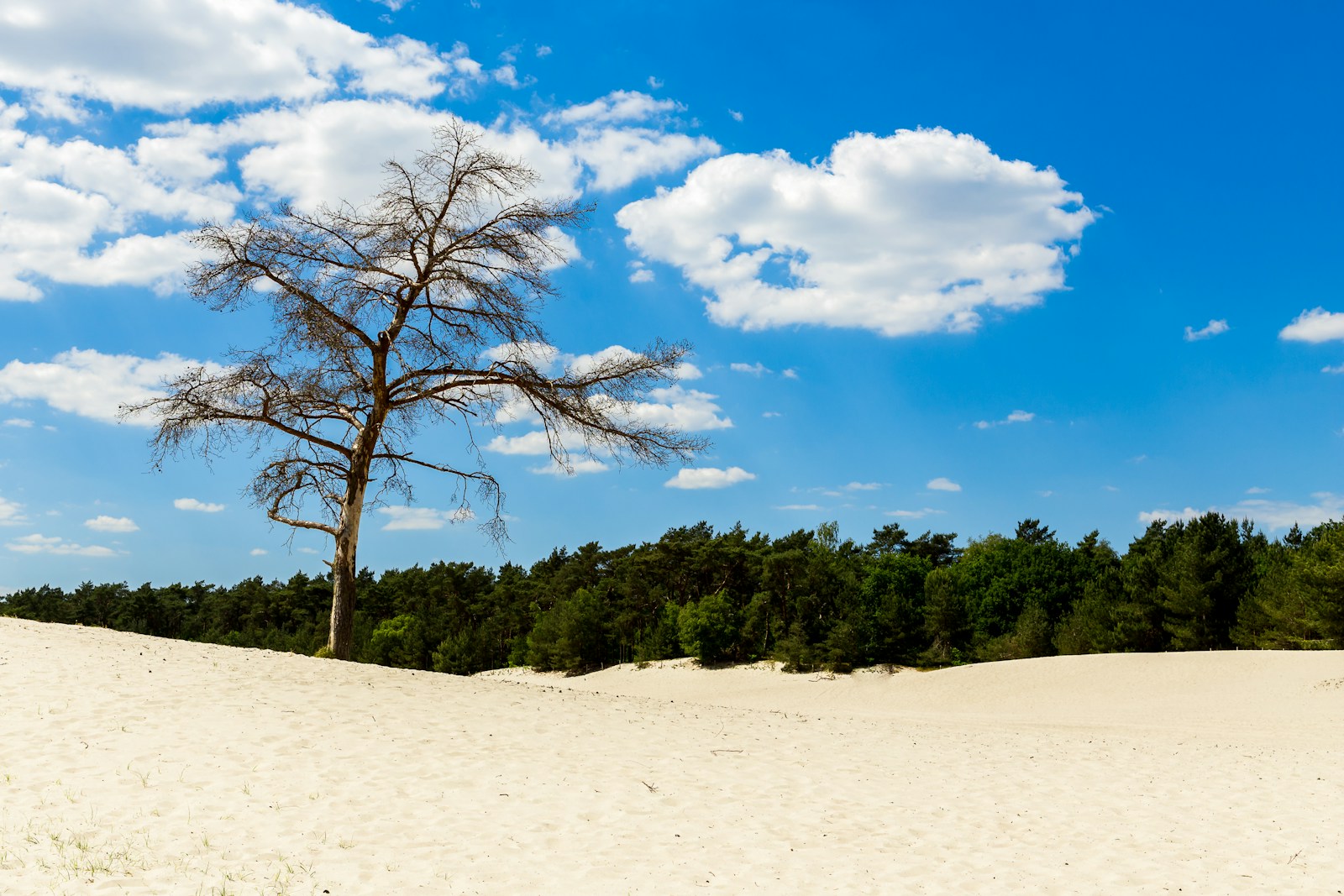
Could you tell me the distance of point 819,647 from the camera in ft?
146

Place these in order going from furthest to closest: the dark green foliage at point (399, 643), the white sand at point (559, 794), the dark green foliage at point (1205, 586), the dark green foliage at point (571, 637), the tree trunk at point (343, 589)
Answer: the dark green foliage at point (399, 643) < the dark green foliage at point (571, 637) < the dark green foliage at point (1205, 586) < the tree trunk at point (343, 589) < the white sand at point (559, 794)

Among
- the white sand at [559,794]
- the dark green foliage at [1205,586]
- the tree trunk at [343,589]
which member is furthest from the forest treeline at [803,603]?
the tree trunk at [343,589]

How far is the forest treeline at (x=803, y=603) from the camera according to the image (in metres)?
37.4

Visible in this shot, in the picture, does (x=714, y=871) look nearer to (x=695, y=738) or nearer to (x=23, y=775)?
(x=695, y=738)

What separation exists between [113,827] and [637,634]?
156ft

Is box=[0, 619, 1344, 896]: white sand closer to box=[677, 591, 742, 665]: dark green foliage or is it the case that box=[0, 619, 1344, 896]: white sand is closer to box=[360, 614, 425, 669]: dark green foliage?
box=[677, 591, 742, 665]: dark green foliage

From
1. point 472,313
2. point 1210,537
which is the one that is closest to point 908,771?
point 472,313

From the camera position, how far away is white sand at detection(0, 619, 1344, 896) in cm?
781

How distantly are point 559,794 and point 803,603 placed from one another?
1579 inches

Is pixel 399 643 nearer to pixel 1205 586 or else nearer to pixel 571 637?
pixel 571 637

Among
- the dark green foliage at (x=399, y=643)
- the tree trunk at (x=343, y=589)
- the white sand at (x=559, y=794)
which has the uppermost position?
the tree trunk at (x=343, y=589)

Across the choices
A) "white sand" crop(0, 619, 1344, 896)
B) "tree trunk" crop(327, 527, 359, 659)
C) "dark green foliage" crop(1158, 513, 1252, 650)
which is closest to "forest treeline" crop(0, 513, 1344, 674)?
"dark green foliage" crop(1158, 513, 1252, 650)

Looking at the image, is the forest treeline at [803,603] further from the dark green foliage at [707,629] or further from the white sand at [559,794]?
the white sand at [559,794]

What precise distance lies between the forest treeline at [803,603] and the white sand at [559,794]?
22.1 m
